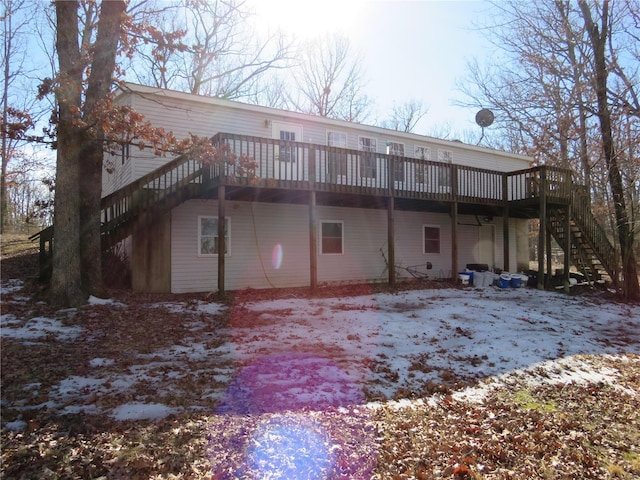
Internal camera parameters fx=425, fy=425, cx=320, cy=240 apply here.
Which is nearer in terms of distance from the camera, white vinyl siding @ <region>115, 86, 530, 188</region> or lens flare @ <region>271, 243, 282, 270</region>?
white vinyl siding @ <region>115, 86, 530, 188</region>

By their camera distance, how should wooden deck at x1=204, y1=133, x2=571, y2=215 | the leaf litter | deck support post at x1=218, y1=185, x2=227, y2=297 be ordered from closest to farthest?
the leaf litter → deck support post at x1=218, y1=185, x2=227, y2=297 → wooden deck at x1=204, y1=133, x2=571, y2=215

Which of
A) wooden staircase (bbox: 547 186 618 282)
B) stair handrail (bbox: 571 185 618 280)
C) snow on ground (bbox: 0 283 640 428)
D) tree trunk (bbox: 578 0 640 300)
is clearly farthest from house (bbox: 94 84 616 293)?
snow on ground (bbox: 0 283 640 428)

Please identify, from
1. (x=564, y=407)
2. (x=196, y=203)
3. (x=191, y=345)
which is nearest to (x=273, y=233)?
(x=196, y=203)

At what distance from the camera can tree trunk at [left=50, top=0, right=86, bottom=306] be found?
812cm

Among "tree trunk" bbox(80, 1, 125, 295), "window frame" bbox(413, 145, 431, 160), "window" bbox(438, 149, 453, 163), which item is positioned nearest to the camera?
"tree trunk" bbox(80, 1, 125, 295)

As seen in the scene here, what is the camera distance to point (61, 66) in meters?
8.36

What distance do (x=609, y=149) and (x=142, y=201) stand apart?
11.9m

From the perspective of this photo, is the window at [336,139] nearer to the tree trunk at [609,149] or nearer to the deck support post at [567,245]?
the tree trunk at [609,149]

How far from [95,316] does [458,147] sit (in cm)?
1494

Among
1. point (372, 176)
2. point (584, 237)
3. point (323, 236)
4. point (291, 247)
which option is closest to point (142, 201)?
point (291, 247)

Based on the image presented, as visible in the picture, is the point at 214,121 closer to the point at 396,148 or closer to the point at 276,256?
the point at 276,256

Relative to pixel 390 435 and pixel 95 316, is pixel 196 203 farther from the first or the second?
pixel 390 435

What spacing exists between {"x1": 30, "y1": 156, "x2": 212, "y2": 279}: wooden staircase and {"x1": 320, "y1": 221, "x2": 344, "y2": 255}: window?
469cm

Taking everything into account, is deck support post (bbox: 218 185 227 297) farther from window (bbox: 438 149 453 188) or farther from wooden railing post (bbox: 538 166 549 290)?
Answer: wooden railing post (bbox: 538 166 549 290)
